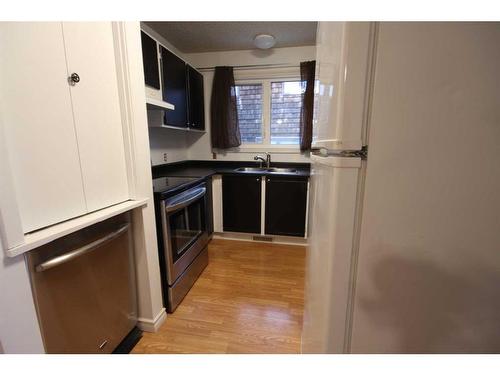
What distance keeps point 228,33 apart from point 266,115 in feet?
3.35

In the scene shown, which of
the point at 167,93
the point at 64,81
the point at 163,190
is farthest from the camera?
the point at 167,93

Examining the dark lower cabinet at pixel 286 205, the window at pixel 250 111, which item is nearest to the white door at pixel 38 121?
the dark lower cabinet at pixel 286 205

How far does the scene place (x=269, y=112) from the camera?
9.68 ft

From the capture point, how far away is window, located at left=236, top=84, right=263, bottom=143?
2947mm

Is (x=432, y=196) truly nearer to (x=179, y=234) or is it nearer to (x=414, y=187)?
(x=414, y=187)

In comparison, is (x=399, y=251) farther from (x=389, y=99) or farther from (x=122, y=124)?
(x=122, y=124)

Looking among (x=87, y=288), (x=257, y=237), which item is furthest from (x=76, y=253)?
(x=257, y=237)

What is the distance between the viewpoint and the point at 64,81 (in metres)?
0.87

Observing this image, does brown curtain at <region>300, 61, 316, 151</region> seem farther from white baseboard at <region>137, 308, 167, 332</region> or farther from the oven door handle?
white baseboard at <region>137, 308, 167, 332</region>

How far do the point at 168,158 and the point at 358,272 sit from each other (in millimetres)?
2585

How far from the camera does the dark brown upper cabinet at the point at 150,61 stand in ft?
5.60

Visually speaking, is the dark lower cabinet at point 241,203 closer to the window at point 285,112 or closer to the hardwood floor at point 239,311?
the hardwood floor at point 239,311

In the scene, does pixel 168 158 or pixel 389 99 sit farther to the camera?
pixel 168 158
